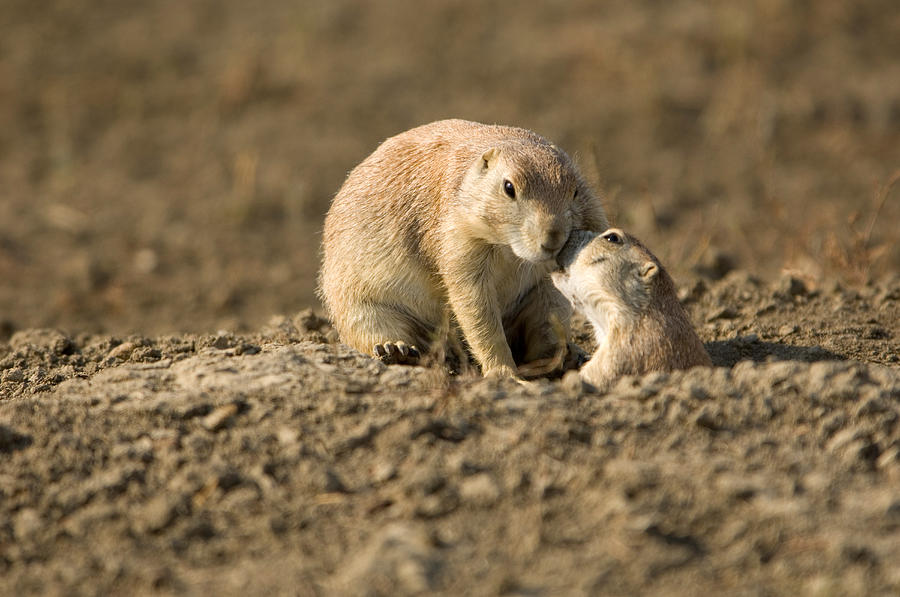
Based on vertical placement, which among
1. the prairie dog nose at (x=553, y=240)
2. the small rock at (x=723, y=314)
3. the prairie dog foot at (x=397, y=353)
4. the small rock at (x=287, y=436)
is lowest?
the small rock at (x=287, y=436)

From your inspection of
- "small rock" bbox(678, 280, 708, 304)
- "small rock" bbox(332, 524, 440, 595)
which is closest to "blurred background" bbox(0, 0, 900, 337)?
"small rock" bbox(678, 280, 708, 304)

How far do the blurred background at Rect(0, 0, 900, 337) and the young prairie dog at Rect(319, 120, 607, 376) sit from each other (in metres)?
2.97

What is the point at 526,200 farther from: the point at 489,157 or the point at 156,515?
the point at 156,515

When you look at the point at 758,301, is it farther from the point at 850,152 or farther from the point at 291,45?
the point at 291,45

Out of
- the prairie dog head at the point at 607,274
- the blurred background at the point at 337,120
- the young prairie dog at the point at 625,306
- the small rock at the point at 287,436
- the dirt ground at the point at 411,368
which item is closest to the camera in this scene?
the dirt ground at the point at 411,368

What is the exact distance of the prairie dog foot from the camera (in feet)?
18.4

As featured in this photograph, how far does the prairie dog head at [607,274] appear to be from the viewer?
500 centimetres

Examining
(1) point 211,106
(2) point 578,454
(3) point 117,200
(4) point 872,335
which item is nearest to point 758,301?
(4) point 872,335

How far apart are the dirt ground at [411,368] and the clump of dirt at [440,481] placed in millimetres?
13

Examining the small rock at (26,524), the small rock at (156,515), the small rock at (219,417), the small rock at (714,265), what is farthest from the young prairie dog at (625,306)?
the small rock at (714,265)

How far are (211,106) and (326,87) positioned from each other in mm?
1339

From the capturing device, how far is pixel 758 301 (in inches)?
260

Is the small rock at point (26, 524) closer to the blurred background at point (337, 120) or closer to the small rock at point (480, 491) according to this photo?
the small rock at point (480, 491)

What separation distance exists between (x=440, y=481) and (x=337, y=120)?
9077 millimetres
